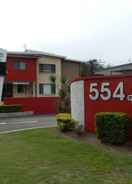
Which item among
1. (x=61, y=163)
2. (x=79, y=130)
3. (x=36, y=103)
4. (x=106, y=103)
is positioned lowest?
(x=61, y=163)

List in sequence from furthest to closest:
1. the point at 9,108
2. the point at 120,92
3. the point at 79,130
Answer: the point at 9,108 < the point at 79,130 < the point at 120,92

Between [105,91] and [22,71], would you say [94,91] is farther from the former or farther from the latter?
[22,71]

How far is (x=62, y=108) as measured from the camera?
23000mm

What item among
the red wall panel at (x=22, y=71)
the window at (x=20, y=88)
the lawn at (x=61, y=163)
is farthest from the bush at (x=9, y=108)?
the window at (x=20, y=88)

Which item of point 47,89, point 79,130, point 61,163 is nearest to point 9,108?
point 79,130

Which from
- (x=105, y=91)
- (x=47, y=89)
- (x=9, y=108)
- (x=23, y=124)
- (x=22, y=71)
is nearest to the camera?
(x=105, y=91)

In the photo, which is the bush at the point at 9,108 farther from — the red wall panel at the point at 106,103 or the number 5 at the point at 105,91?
the number 5 at the point at 105,91

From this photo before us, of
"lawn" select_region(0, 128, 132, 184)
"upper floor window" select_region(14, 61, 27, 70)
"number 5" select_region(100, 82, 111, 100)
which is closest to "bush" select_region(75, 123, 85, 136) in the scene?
"lawn" select_region(0, 128, 132, 184)

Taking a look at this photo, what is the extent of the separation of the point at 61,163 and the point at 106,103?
4.47m

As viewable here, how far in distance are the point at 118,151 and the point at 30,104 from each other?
2508 centimetres

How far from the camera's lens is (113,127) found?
12.1 metres

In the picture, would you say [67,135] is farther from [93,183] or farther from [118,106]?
[93,183]

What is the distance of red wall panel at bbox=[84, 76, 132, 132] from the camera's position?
42.4ft

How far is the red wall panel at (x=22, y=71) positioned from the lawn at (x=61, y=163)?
3747 centimetres
